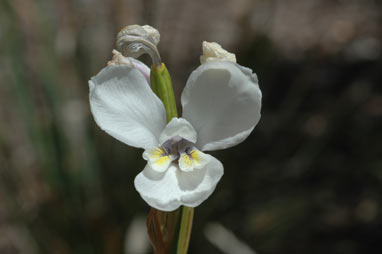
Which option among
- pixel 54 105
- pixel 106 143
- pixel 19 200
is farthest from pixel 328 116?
pixel 19 200

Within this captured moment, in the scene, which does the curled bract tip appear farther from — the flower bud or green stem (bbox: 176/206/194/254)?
green stem (bbox: 176/206/194/254)

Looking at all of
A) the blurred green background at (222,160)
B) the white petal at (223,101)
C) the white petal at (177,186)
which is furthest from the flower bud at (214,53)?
the blurred green background at (222,160)

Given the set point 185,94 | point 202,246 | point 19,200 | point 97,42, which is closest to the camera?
point 185,94

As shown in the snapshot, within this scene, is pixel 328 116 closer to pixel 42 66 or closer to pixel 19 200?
pixel 42 66

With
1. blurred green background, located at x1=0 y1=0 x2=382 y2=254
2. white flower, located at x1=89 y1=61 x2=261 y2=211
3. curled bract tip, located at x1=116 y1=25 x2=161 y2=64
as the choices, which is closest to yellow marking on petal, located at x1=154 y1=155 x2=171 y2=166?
white flower, located at x1=89 y1=61 x2=261 y2=211

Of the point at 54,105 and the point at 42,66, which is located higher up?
the point at 42,66
